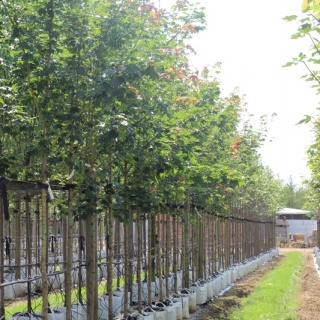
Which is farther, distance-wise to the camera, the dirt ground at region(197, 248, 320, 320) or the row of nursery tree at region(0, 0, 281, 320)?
the dirt ground at region(197, 248, 320, 320)

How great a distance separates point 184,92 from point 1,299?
15.3 ft

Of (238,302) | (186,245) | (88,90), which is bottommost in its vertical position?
(238,302)

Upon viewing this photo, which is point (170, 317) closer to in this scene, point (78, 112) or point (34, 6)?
point (78, 112)

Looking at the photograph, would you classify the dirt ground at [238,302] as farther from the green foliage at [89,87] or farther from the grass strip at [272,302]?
the green foliage at [89,87]

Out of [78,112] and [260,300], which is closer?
[78,112]

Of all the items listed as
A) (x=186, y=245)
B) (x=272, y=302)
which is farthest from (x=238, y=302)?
(x=186, y=245)

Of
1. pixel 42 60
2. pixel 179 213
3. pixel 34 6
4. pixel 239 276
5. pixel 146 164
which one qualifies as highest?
pixel 34 6

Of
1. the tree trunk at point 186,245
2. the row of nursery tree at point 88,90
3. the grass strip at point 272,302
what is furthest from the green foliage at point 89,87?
the grass strip at point 272,302

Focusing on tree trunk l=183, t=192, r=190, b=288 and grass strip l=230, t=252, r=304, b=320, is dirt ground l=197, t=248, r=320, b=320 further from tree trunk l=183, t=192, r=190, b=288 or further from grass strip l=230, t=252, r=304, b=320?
tree trunk l=183, t=192, r=190, b=288

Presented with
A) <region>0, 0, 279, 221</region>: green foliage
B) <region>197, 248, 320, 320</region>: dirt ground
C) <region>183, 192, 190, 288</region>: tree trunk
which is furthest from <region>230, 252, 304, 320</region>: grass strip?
<region>0, 0, 279, 221</region>: green foliage

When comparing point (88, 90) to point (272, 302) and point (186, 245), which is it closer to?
point (186, 245)

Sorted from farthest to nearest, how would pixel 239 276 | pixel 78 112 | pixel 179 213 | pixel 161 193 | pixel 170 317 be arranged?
pixel 239 276
pixel 179 213
pixel 170 317
pixel 161 193
pixel 78 112

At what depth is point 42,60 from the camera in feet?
20.8

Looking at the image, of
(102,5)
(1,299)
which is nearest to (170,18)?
(102,5)
